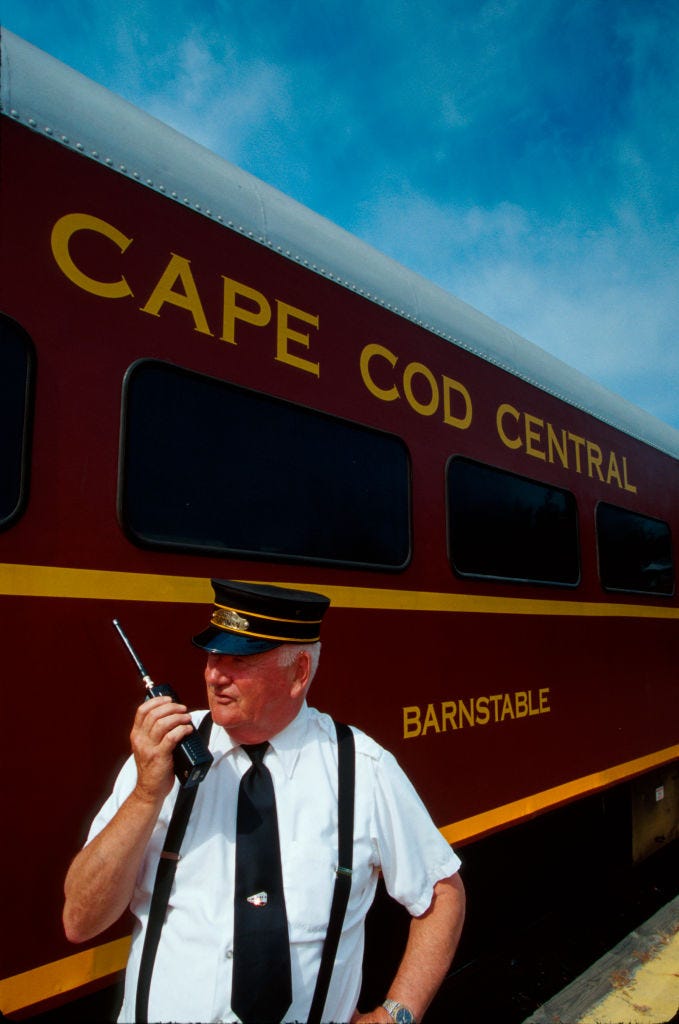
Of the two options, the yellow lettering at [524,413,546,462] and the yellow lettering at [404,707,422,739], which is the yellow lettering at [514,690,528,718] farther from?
the yellow lettering at [524,413,546,462]

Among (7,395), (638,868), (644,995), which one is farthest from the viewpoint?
(638,868)

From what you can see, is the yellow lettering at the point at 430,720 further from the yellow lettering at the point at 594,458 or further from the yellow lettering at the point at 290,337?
the yellow lettering at the point at 594,458

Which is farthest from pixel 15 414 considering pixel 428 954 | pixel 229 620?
pixel 428 954

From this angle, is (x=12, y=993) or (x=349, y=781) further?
(x=12, y=993)

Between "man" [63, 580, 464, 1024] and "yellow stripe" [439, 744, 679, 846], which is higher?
"man" [63, 580, 464, 1024]

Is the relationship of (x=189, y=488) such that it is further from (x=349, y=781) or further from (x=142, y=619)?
(x=349, y=781)

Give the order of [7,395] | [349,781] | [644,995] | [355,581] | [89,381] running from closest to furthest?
1. [349,781]
2. [7,395]
3. [89,381]
4. [355,581]
5. [644,995]

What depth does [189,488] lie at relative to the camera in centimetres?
206

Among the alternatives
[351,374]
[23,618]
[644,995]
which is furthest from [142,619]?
[644,995]

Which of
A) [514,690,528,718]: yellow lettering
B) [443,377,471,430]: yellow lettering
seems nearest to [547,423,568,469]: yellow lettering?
[443,377,471,430]: yellow lettering

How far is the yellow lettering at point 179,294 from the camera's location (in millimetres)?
2031

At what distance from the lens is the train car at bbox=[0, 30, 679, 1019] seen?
175 centimetres

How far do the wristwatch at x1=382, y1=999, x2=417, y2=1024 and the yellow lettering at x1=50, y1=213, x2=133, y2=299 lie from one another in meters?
1.78

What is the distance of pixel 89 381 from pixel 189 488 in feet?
1.31
